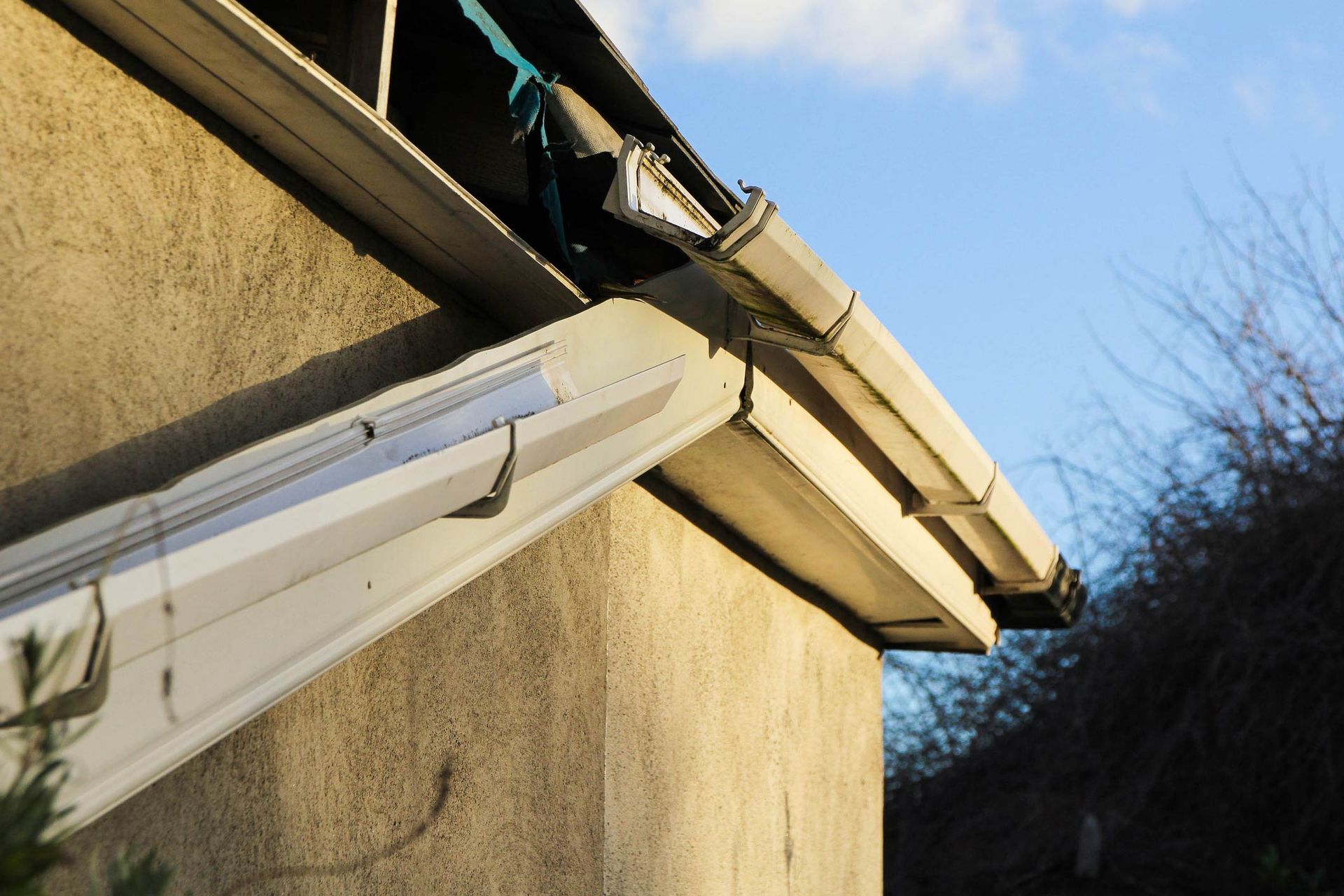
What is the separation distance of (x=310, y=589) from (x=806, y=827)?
8.69 ft

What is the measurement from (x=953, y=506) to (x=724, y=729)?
909mm

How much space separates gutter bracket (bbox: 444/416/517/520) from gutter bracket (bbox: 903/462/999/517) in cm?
189

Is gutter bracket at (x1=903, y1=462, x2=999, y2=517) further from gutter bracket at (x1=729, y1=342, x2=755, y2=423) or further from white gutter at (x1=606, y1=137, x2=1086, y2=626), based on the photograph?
gutter bracket at (x1=729, y1=342, x2=755, y2=423)

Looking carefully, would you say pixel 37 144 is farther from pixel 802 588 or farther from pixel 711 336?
pixel 802 588

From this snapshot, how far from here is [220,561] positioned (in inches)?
52.0

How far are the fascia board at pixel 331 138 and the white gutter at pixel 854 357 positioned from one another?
0.26 m

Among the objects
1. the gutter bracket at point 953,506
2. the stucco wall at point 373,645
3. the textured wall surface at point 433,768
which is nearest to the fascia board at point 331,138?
the stucco wall at point 373,645

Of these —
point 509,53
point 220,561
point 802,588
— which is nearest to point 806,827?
point 802,588

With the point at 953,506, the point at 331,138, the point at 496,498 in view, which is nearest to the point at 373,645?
the point at 496,498

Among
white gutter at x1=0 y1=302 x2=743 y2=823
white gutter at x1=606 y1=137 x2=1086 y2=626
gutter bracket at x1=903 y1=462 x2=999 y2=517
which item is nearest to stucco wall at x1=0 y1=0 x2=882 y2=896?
white gutter at x1=0 y1=302 x2=743 y2=823

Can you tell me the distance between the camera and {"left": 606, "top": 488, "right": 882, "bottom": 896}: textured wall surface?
9.47 ft

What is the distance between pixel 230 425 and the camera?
1836 millimetres

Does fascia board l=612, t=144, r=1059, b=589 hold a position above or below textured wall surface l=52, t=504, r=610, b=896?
above

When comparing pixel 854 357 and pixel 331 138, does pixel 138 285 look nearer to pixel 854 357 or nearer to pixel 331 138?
pixel 331 138
